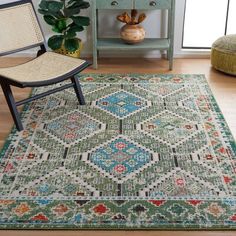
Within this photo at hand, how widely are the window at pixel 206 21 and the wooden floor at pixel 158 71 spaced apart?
257 mm

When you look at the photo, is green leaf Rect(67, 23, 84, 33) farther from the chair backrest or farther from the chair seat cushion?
the chair seat cushion

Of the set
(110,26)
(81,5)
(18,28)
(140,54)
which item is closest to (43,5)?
(81,5)

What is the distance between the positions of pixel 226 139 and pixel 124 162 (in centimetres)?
70

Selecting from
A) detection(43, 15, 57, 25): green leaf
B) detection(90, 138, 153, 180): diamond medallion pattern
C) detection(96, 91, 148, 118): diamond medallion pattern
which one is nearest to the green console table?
detection(43, 15, 57, 25): green leaf

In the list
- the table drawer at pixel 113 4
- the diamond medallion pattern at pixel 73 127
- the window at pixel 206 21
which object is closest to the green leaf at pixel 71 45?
the table drawer at pixel 113 4

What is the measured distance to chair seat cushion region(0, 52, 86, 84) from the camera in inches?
115

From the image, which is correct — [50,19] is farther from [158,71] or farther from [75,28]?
[158,71]

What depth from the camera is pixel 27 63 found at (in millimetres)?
3217

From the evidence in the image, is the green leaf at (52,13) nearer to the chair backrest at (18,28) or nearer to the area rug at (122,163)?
the chair backrest at (18,28)

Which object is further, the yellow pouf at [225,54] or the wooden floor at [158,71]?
the yellow pouf at [225,54]

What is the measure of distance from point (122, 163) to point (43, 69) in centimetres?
93

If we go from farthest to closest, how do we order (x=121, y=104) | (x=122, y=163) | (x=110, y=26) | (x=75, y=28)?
(x=110, y=26), (x=75, y=28), (x=121, y=104), (x=122, y=163)

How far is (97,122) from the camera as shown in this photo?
3082mm

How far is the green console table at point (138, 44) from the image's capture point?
3.74 meters
